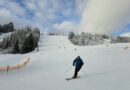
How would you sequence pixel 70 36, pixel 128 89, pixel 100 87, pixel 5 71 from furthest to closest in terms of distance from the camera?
pixel 70 36, pixel 5 71, pixel 100 87, pixel 128 89

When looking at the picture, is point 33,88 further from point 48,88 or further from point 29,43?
point 29,43

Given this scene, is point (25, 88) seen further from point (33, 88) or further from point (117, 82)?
point (117, 82)

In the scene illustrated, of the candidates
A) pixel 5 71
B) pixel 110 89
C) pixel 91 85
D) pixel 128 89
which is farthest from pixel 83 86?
pixel 5 71

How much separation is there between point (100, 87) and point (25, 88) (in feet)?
15.0

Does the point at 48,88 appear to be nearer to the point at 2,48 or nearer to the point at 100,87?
the point at 100,87

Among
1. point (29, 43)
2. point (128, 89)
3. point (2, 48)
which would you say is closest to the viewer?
point (128, 89)

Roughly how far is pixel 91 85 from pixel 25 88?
4064 millimetres

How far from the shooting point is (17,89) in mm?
13445

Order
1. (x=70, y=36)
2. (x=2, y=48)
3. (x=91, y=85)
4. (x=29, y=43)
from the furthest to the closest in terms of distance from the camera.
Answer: (x=70, y=36), (x=2, y=48), (x=29, y=43), (x=91, y=85)

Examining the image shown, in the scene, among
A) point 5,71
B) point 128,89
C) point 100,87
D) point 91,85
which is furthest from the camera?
point 5,71

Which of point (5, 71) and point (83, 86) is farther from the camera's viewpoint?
point (5, 71)

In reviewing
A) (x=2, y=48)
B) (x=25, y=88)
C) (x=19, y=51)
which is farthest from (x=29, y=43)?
(x=25, y=88)

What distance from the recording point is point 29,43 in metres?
82.2

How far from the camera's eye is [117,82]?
540 inches
